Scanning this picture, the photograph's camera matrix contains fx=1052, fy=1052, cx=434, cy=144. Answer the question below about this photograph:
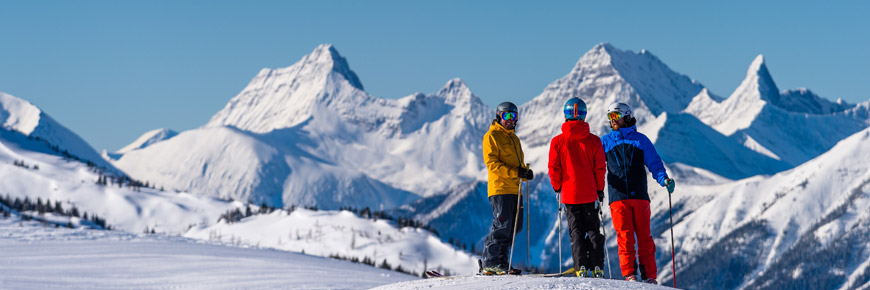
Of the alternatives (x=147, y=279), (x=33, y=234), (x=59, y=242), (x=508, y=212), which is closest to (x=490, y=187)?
(x=508, y=212)

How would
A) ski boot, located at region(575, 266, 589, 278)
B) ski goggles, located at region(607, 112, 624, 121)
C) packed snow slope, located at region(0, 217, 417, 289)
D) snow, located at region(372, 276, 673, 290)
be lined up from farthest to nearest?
packed snow slope, located at region(0, 217, 417, 289)
ski goggles, located at region(607, 112, 624, 121)
ski boot, located at region(575, 266, 589, 278)
snow, located at region(372, 276, 673, 290)

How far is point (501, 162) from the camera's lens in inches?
977

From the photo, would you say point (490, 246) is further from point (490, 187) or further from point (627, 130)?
point (627, 130)

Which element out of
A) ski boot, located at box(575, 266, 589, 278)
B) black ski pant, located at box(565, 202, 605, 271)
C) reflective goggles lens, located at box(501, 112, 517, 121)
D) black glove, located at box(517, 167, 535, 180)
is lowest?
ski boot, located at box(575, 266, 589, 278)

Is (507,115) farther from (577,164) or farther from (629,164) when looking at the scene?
(629,164)

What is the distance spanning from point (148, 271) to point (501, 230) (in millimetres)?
46772

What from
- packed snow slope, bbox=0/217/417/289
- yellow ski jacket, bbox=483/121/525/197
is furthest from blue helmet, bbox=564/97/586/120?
packed snow slope, bbox=0/217/417/289

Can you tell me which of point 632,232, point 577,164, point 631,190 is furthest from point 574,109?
point 632,232

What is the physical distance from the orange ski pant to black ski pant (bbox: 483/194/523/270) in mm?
2340

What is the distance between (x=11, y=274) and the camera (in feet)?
216

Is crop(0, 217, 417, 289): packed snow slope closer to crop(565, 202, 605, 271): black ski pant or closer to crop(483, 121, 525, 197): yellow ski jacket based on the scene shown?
crop(483, 121, 525, 197): yellow ski jacket

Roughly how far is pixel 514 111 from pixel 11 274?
165 ft

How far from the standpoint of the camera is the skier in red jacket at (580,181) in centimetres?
2441

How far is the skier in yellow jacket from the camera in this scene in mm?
24656
